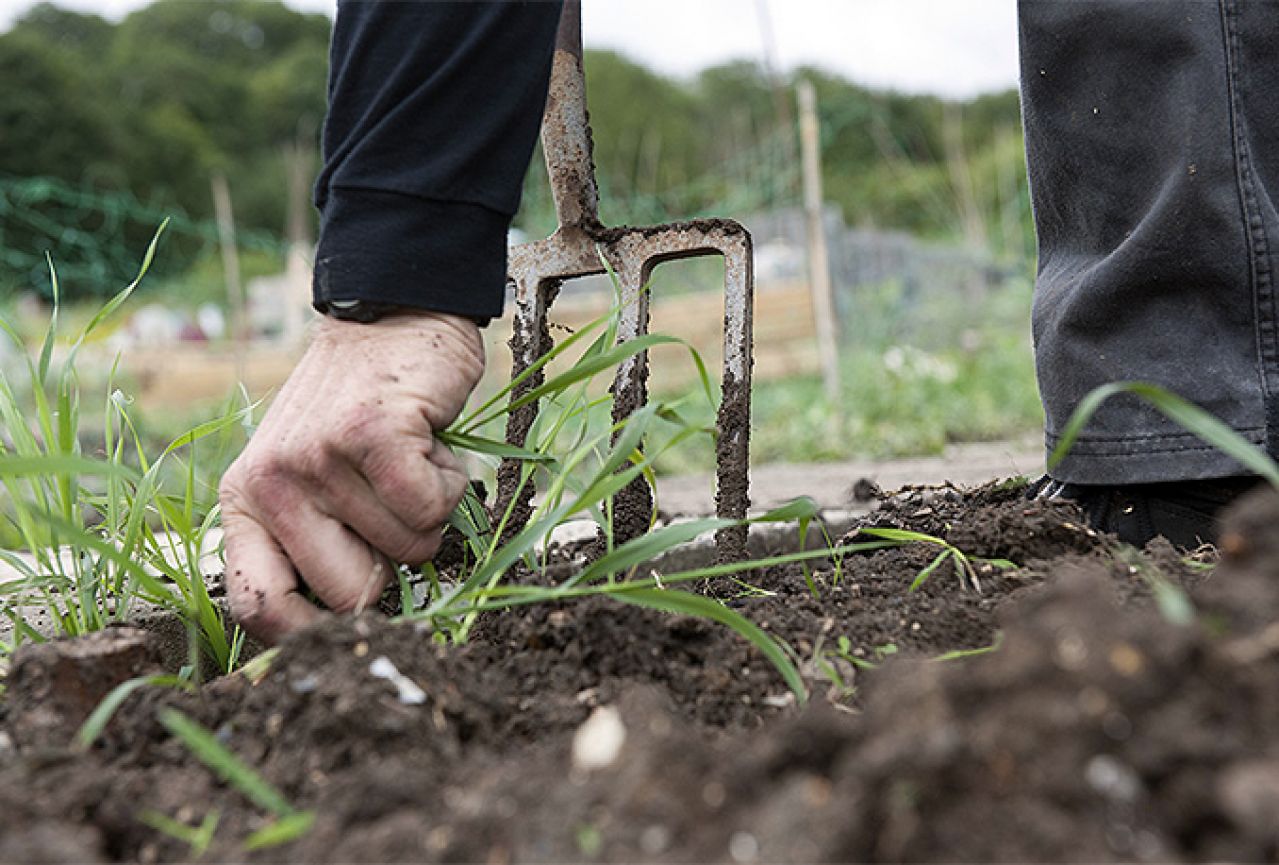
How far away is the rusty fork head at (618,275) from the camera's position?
1.49m

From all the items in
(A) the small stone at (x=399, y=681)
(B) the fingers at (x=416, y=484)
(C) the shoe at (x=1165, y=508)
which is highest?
(B) the fingers at (x=416, y=484)

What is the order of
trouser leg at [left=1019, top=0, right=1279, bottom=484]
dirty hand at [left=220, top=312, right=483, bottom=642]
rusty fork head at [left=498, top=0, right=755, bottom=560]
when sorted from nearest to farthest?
dirty hand at [left=220, top=312, right=483, bottom=642], trouser leg at [left=1019, top=0, right=1279, bottom=484], rusty fork head at [left=498, top=0, right=755, bottom=560]

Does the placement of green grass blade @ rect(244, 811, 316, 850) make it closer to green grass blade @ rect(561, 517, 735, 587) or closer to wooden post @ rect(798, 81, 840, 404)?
green grass blade @ rect(561, 517, 735, 587)

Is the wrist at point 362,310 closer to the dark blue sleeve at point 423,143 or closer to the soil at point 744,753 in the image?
the dark blue sleeve at point 423,143

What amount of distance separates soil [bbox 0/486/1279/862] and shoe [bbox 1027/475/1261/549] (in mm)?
418

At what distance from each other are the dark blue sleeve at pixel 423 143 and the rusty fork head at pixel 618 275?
36cm

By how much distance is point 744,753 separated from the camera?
24.0 inches

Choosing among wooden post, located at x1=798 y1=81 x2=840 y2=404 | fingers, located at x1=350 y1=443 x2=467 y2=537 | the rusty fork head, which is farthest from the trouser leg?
wooden post, located at x1=798 y1=81 x2=840 y2=404

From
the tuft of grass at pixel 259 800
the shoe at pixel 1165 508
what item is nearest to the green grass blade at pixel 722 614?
the tuft of grass at pixel 259 800

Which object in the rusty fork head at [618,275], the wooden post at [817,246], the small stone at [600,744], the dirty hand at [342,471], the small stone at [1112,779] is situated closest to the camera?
the small stone at [1112,779]

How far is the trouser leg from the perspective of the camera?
1353 millimetres

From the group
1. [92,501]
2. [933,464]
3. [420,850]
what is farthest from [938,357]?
[420,850]

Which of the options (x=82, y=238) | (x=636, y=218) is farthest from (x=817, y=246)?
(x=82, y=238)

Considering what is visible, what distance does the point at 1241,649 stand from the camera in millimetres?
568
